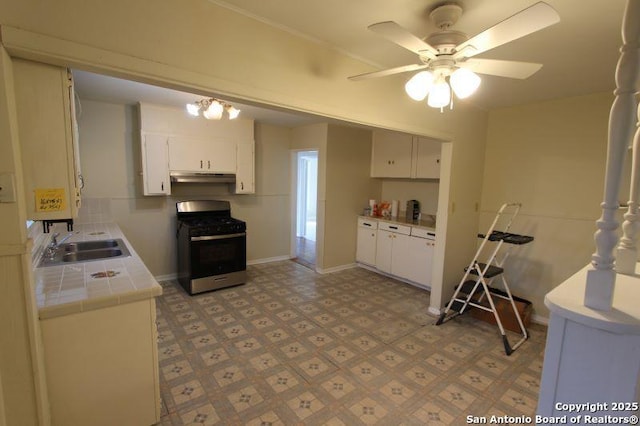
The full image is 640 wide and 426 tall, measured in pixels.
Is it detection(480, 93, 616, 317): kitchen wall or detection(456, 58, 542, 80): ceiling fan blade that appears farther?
detection(480, 93, 616, 317): kitchen wall

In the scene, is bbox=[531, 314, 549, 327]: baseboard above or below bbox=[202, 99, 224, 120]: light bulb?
below

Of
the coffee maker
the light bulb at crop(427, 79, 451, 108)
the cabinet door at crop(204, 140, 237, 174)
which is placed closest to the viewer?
the light bulb at crop(427, 79, 451, 108)

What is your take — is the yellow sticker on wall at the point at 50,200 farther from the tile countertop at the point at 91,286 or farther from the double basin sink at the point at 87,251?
the double basin sink at the point at 87,251

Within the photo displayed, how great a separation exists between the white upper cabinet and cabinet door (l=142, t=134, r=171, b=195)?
9.29 feet

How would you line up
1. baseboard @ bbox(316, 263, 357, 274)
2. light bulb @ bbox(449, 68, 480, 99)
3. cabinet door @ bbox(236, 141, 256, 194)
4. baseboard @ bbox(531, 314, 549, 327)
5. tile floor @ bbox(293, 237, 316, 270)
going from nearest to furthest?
light bulb @ bbox(449, 68, 480, 99) < baseboard @ bbox(531, 314, 549, 327) < cabinet door @ bbox(236, 141, 256, 194) < baseboard @ bbox(316, 263, 357, 274) < tile floor @ bbox(293, 237, 316, 270)

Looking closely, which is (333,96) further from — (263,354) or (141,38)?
(263,354)

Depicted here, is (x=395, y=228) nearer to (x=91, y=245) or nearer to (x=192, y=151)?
(x=192, y=151)

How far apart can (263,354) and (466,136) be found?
305cm

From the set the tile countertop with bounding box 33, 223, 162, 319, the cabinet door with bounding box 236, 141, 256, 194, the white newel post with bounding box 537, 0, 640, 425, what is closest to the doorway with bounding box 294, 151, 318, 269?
the cabinet door with bounding box 236, 141, 256, 194

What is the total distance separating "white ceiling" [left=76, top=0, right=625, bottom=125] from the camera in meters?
1.54

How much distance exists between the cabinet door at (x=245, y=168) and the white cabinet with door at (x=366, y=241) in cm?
185

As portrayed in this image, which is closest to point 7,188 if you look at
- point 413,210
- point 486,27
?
point 486,27

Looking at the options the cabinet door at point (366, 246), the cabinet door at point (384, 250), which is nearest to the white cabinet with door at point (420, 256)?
the cabinet door at point (384, 250)

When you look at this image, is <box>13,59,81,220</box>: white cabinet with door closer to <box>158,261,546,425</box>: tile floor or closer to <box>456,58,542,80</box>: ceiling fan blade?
<box>158,261,546,425</box>: tile floor
